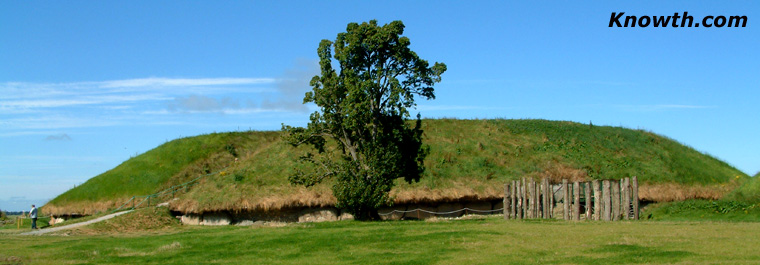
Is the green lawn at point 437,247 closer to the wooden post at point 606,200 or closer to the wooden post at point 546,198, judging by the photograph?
the wooden post at point 606,200

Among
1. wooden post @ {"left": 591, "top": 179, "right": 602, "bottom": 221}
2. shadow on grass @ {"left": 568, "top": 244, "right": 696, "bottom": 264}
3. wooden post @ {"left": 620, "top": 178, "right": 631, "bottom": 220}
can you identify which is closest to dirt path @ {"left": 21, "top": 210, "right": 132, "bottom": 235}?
wooden post @ {"left": 591, "top": 179, "right": 602, "bottom": 221}

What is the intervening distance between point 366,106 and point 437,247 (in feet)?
48.2

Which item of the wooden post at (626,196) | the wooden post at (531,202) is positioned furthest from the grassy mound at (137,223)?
the wooden post at (626,196)

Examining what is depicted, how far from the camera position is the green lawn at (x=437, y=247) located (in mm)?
19203

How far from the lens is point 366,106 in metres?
36.0

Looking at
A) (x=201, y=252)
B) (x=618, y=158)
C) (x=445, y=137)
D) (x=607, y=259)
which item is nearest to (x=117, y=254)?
(x=201, y=252)

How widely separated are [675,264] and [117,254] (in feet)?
61.5

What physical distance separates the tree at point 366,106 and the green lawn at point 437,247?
22.8 feet

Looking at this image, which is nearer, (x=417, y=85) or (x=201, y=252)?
(x=201, y=252)

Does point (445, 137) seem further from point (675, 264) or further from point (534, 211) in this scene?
point (675, 264)

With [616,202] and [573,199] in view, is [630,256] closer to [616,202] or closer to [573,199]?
[616,202]

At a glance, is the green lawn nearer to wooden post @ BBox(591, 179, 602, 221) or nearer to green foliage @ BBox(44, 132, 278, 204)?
wooden post @ BBox(591, 179, 602, 221)

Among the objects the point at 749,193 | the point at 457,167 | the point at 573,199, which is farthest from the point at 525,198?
the point at 749,193

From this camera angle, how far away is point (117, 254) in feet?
82.5
